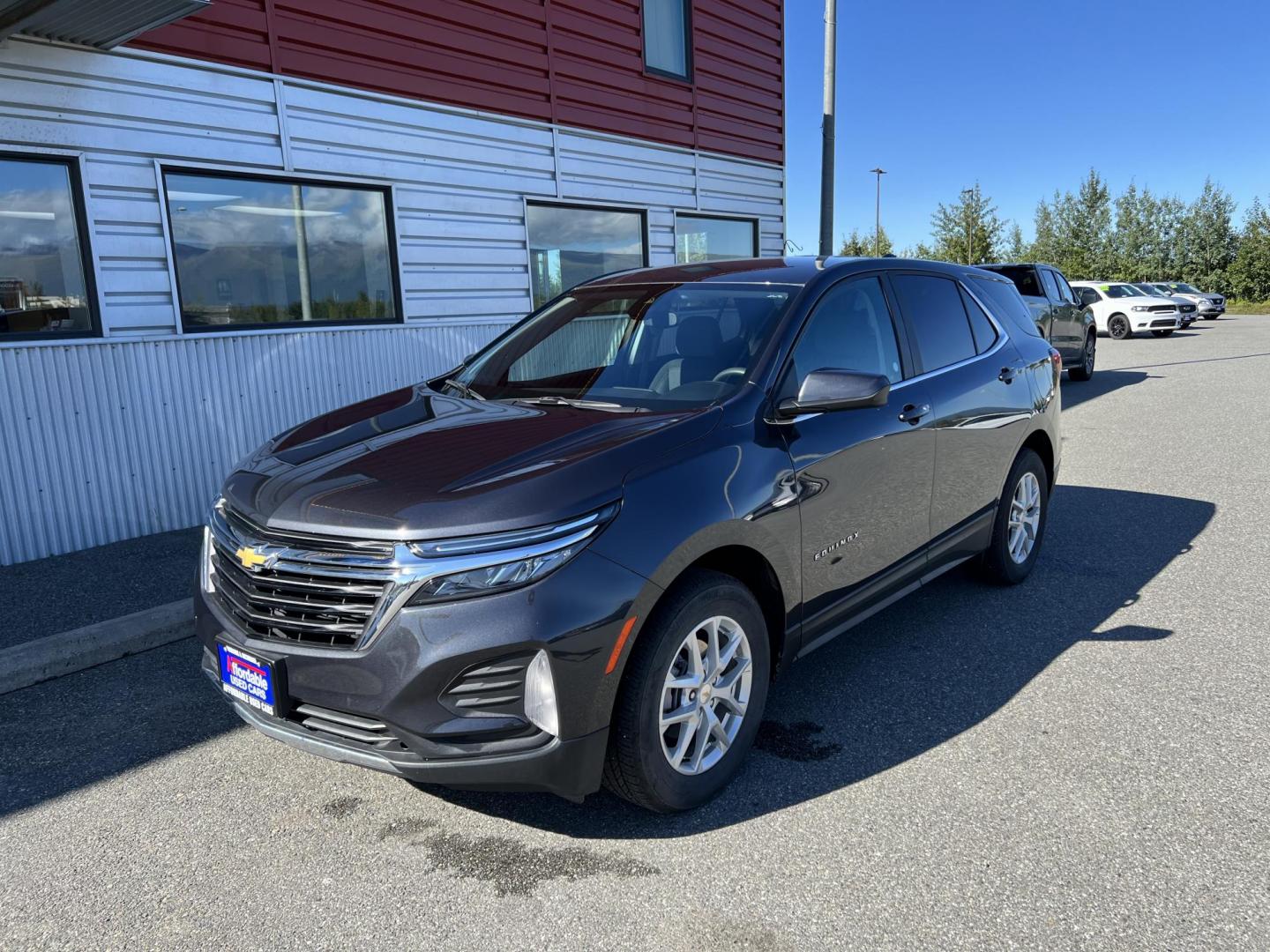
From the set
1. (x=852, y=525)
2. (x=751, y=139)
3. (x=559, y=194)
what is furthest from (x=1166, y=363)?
(x=852, y=525)

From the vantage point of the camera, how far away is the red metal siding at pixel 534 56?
22.9 feet

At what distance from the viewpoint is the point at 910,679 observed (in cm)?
388

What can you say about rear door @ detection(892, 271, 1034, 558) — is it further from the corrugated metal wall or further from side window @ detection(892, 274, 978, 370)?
the corrugated metal wall

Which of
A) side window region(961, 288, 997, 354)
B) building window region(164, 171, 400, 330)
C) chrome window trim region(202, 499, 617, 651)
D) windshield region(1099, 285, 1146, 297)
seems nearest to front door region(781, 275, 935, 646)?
side window region(961, 288, 997, 354)

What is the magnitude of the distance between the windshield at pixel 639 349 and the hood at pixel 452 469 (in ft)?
0.78

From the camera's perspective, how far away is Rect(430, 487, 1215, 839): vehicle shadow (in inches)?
118

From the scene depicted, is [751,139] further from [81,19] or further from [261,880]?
[261,880]

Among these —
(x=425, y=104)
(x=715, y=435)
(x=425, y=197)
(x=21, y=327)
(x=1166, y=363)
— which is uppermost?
(x=425, y=104)

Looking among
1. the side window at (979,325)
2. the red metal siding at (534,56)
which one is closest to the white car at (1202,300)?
the red metal siding at (534,56)

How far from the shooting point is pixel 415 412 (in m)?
3.53

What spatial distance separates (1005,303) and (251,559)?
423 cm

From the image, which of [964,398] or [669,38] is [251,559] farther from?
[669,38]

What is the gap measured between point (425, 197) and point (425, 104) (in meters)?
0.82

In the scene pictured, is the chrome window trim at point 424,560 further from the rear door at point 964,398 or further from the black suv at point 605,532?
the rear door at point 964,398
